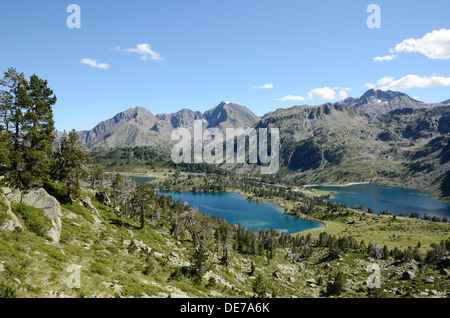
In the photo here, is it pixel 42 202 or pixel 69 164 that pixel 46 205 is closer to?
pixel 42 202

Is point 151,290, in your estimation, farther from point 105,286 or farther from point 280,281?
point 280,281

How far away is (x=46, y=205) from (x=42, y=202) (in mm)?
840

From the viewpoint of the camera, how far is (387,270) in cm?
10250

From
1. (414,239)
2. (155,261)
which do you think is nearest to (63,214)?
(155,261)

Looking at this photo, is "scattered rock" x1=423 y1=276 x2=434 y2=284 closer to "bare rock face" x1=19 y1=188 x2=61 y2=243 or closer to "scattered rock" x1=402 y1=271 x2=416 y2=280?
"scattered rock" x1=402 y1=271 x2=416 y2=280

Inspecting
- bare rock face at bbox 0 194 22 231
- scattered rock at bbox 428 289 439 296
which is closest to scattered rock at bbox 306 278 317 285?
scattered rock at bbox 428 289 439 296

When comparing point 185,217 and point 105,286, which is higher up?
point 105,286

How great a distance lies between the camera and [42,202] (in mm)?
30938

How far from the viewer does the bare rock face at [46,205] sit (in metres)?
29.2

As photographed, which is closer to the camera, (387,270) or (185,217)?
(185,217)

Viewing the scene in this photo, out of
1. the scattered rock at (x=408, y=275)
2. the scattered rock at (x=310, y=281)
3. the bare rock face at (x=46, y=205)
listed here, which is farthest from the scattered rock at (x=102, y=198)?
the scattered rock at (x=408, y=275)

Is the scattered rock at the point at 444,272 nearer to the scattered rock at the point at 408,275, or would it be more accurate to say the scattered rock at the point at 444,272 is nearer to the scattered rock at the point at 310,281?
the scattered rock at the point at 408,275

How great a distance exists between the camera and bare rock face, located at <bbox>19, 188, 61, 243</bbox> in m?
29.2

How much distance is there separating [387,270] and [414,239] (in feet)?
336
